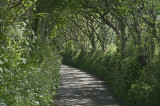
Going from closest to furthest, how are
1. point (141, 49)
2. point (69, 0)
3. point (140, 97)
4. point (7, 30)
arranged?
1. point (7, 30)
2. point (140, 97)
3. point (141, 49)
4. point (69, 0)

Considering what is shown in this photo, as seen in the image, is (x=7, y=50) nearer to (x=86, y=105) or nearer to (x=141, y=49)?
(x=86, y=105)

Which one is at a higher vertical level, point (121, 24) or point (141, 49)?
point (121, 24)

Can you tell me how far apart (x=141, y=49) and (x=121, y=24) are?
6.07 m

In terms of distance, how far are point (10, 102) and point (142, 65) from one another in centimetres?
988

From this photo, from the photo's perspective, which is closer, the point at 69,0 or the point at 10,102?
the point at 10,102

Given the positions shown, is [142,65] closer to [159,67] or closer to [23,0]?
[159,67]

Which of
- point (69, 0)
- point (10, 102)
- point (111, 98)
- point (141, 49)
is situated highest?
point (69, 0)

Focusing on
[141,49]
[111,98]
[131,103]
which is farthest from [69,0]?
[131,103]

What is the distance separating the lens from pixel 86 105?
40.0 feet

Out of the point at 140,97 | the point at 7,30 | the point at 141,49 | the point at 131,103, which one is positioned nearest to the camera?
the point at 7,30

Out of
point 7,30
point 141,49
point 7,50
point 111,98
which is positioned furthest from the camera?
point 141,49

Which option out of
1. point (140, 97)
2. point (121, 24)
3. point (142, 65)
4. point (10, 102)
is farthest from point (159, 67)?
point (121, 24)

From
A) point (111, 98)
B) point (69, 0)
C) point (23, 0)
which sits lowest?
point (111, 98)

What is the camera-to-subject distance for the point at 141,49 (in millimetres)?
15062
